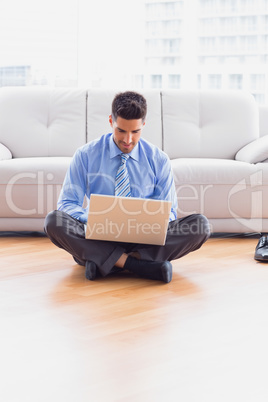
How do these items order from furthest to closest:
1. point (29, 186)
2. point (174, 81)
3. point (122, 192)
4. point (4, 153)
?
point (174, 81) < point (4, 153) < point (29, 186) < point (122, 192)

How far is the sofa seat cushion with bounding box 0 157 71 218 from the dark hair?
1035mm

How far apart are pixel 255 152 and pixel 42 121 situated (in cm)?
142

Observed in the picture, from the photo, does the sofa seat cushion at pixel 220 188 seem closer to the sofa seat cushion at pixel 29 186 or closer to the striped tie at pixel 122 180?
the sofa seat cushion at pixel 29 186

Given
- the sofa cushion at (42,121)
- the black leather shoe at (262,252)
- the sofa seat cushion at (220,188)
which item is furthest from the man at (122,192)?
the sofa cushion at (42,121)

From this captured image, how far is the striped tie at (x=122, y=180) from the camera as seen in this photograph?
251 cm

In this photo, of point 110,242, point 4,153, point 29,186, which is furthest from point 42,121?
point 110,242

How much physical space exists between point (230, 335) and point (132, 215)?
655 millimetres

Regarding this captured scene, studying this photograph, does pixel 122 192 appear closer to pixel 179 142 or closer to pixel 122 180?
pixel 122 180

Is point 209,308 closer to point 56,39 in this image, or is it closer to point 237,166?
point 237,166

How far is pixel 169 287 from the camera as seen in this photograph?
2.34 meters

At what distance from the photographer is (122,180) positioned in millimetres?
2529

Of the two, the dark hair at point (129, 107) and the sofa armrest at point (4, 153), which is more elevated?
the dark hair at point (129, 107)

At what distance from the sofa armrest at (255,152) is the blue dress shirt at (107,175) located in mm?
1108

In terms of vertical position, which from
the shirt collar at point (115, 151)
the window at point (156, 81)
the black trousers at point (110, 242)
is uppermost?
the window at point (156, 81)
